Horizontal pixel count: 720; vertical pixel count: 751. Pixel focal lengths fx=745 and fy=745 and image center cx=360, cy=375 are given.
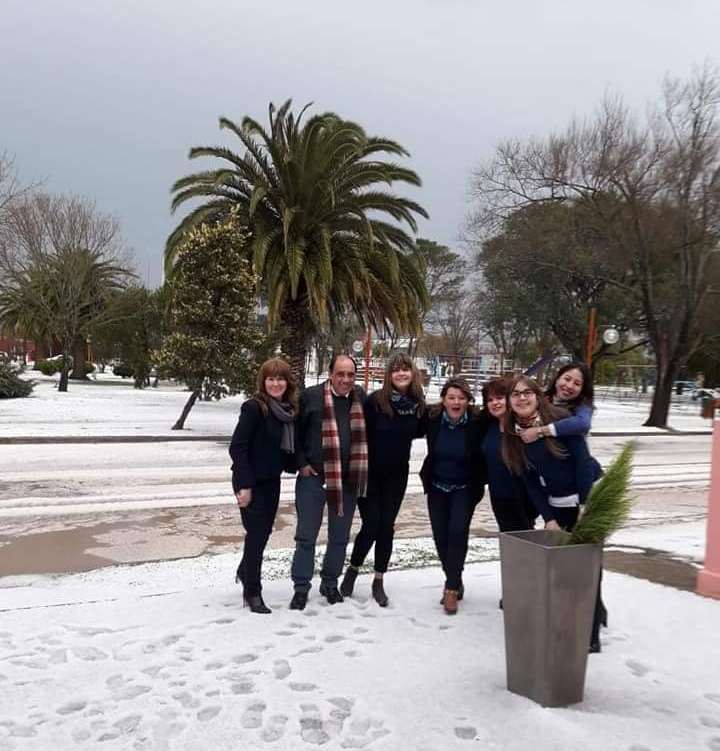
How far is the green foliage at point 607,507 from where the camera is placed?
11.1 feet

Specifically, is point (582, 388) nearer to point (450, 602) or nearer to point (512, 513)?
point (512, 513)

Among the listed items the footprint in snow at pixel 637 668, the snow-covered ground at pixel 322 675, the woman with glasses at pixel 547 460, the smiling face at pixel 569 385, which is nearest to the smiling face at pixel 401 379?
the woman with glasses at pixel 547 460

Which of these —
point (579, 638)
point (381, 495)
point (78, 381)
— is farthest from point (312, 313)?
point (78, 381)

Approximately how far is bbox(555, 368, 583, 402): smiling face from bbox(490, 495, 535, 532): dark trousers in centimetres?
77

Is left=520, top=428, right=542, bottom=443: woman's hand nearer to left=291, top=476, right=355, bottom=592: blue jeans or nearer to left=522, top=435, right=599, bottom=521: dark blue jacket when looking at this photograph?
left=522, top=435, right=599, bottom=521: dark blue jacket

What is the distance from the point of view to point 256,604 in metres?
4.76

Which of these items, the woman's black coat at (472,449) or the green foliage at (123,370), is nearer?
the woman's black coat at (472,449)

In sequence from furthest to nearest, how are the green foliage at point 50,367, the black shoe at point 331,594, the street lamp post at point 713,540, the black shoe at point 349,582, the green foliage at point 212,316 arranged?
1. the green foliage at point 50,367
2. the green foliage at point 212,316
3. the street lamp post at point 713,540
4. the black shoe at point 349,582
5. the black shoe at point 331,594

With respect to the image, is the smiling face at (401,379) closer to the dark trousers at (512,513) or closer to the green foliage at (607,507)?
the dark trousers at (512,513)

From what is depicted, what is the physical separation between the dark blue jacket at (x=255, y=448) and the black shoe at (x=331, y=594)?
0.87m

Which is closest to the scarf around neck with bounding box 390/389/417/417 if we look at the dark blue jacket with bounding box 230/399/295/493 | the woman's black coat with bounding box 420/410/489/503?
the woman's black coat with bounding box 420/410/489/503

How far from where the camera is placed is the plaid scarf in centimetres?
474

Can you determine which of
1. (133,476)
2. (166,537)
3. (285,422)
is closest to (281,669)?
(285,422)

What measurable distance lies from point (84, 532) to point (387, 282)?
1518 centimetres
